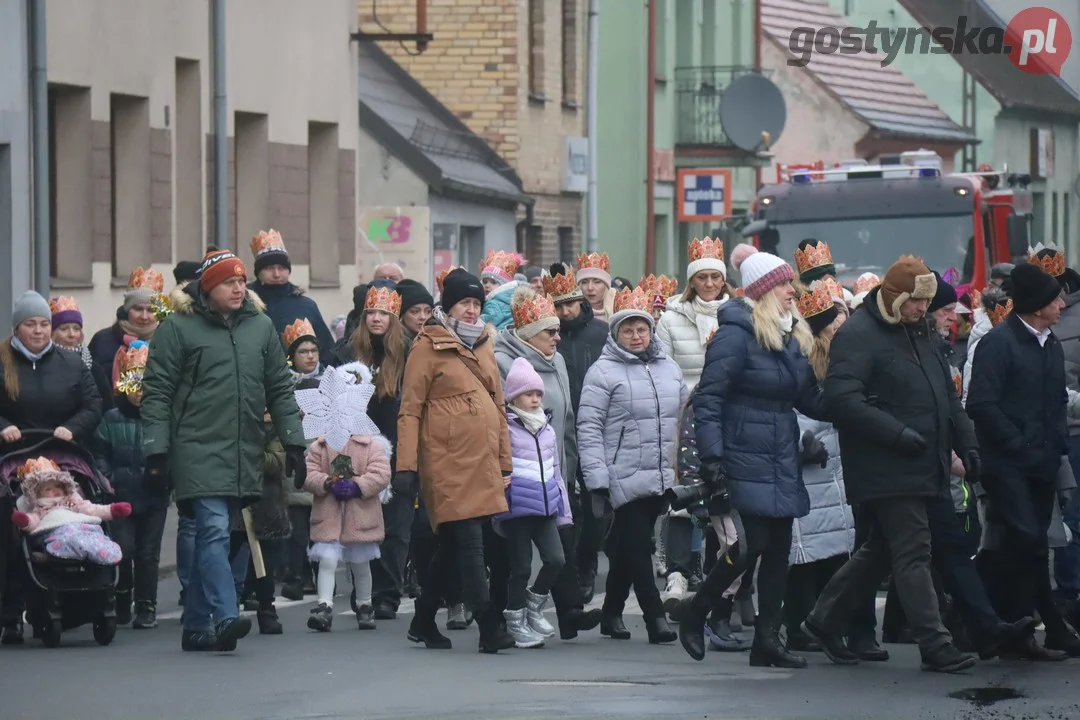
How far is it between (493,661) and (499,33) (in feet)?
76.0

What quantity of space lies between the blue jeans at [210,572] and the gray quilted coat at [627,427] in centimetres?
174

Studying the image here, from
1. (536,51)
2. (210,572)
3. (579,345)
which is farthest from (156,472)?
(536,51)

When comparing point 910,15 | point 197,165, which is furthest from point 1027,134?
point 197,165

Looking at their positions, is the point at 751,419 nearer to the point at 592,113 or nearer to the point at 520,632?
the point at 520,632

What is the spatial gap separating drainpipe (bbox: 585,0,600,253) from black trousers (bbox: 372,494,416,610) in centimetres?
2042

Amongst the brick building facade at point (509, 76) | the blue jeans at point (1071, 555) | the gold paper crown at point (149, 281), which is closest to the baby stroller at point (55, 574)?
the gold paper crown at point (149, 281)

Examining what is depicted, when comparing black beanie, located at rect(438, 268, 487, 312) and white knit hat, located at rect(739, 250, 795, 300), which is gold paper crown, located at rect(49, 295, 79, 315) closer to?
black beanie, located at rect(438, 268, 487, 312)

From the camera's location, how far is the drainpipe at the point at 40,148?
19719 mm

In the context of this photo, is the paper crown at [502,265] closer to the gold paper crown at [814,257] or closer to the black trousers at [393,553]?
the gold paper crown at [814,257]

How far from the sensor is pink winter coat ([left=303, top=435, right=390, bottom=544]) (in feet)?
42.5

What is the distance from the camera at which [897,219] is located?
928 inches

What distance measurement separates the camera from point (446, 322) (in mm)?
11570

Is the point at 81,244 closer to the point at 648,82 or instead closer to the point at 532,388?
the point at 532,388

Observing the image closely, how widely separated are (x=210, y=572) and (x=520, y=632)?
4.92 ft
